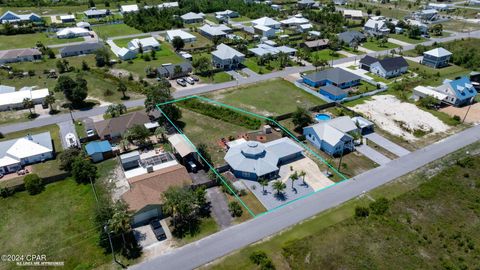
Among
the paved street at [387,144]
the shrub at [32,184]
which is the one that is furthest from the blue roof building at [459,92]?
the shrub at [32,184]

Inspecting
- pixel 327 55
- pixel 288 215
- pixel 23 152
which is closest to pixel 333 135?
pixel 288 215

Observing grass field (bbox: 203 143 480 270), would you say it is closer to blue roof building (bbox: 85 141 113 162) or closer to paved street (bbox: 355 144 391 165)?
paved street (bbox: 355 144 391 165)

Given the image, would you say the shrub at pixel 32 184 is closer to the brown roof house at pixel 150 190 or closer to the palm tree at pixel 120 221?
the brown roof house at pixel 150 190

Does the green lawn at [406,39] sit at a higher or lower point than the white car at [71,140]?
higher

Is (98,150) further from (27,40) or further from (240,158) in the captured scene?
(27,40)

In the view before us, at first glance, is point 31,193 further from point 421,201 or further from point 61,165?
point 421,201

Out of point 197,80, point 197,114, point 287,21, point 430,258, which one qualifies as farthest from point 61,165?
point 287,21

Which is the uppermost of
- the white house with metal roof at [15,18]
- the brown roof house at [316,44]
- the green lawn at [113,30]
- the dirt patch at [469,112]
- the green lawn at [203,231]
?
the white house with metal roof at [15,18]

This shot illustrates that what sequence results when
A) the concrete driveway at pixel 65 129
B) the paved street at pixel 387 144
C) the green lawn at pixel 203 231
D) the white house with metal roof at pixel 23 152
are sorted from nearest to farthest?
1. the green lawn at pixel 203 231
2. the white house with metal roof at pixel 23 152
3. the paved street at pixel 387 144
4. the concrete driveway at pixel 65 129
